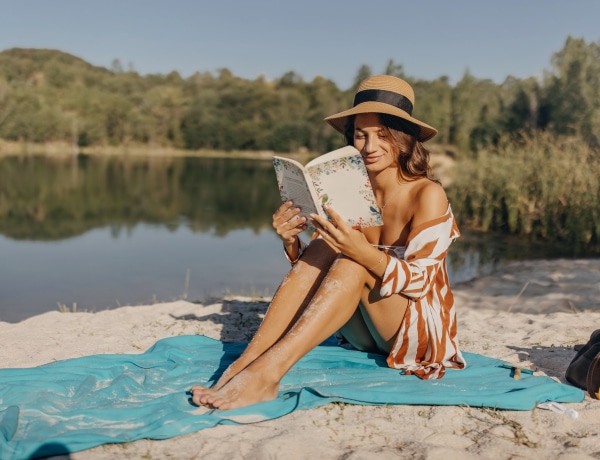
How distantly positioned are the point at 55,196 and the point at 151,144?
133 feet

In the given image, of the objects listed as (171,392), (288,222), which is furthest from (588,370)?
(171,392)

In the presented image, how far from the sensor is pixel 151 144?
56594mm

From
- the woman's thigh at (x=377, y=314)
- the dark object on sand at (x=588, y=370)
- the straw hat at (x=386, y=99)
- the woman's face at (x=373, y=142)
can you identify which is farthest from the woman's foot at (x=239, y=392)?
the dark object on sand at (x=588, y=370)

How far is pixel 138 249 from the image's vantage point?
1058 centimetres

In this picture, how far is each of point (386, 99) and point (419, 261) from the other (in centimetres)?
75

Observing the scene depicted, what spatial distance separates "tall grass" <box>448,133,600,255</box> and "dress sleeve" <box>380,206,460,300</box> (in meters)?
7.73

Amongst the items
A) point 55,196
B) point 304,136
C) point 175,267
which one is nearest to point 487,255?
point 175,267

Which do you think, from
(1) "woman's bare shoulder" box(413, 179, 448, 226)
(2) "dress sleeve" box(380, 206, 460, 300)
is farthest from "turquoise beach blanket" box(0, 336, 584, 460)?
(1) "woman's bare shoulder" box(413, 179, 448, 226)

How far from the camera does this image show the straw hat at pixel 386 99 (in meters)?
2.59

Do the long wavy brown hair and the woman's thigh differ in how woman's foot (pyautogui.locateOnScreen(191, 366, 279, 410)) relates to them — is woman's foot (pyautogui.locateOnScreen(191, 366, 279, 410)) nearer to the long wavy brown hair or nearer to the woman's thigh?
the woman's thigh

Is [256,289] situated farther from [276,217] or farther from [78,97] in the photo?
[78,97]

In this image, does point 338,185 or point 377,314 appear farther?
point 377,314

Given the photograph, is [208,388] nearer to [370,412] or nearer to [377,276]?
[370,412]

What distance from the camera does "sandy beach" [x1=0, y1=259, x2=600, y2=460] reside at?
82.3 inches
